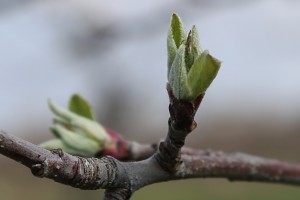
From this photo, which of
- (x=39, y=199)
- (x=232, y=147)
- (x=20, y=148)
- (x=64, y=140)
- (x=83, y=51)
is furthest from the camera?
(x=232, y=147)

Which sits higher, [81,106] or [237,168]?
[81,106]

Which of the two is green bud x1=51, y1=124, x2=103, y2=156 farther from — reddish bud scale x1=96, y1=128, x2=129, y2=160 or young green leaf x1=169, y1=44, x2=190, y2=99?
young green leaf x1=169, y1=44, x2=190, y2=99

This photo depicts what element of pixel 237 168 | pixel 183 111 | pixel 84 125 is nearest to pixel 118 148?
pixel 84 125

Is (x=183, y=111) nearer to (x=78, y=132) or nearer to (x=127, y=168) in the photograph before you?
(x=127, y=168)

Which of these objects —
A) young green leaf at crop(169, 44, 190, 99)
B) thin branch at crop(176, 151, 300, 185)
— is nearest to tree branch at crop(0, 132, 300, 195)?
thin branch at crop(176, 151, 300, 185)

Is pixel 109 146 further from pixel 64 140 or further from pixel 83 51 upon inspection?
pixel 83 51

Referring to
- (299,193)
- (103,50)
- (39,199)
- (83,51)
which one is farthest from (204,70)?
(39,199)
